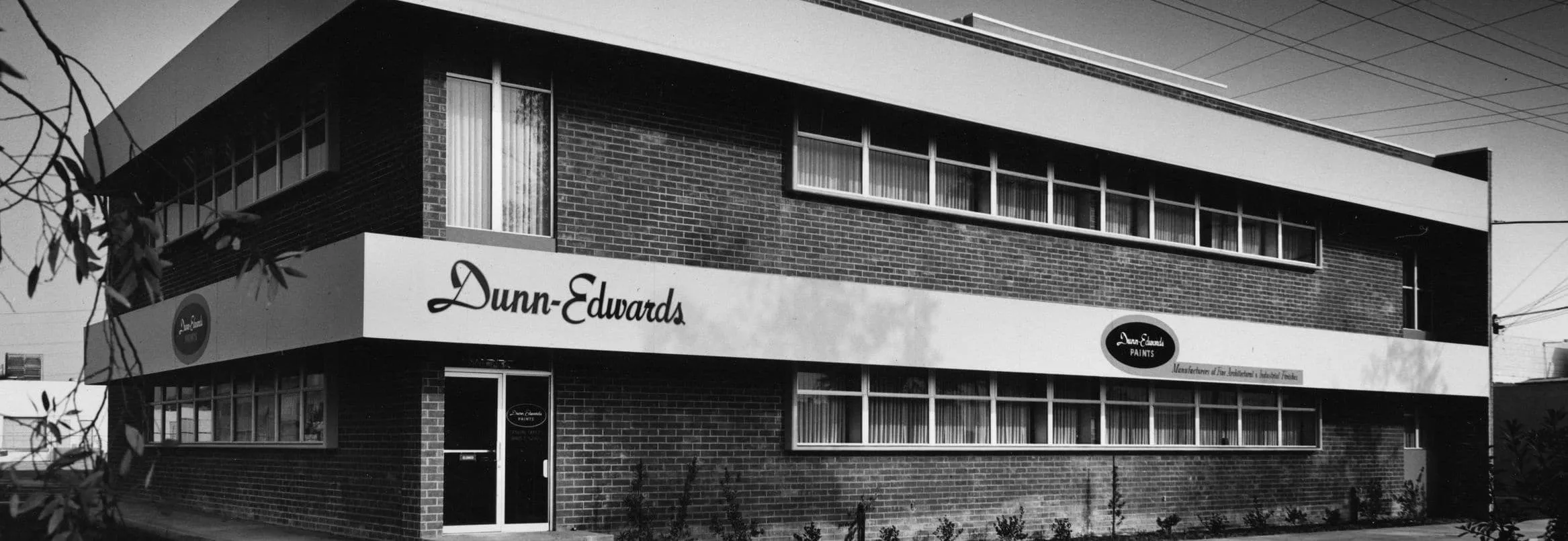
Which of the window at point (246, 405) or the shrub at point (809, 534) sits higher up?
the window at point (246, 405)

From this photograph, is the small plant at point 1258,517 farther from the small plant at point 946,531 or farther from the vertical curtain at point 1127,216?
the small plant at point 946,531

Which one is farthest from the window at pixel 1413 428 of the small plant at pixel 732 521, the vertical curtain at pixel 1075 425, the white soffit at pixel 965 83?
the small plant at pixel 732 521

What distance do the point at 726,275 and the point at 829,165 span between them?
96.9 inches

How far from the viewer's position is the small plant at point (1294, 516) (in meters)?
22.6

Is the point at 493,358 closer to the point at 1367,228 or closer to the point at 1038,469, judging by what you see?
the point at 1038,469

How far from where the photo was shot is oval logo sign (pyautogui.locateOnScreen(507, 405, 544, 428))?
14.6 m

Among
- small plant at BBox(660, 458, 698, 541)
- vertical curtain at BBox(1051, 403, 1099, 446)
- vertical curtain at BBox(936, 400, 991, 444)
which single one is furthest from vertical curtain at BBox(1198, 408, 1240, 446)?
small plant at BBox(660, 458, 698, 541)

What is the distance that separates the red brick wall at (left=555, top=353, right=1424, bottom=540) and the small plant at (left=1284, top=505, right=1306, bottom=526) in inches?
23.2

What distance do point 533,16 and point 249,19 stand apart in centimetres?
473

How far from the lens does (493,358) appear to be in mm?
14578

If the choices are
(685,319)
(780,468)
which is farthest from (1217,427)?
(685,319)

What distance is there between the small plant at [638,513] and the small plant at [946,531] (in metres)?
4.36

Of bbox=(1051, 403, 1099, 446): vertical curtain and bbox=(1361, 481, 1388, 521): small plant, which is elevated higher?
bbox=(1051, 403, 1099, 446): vertical curtain

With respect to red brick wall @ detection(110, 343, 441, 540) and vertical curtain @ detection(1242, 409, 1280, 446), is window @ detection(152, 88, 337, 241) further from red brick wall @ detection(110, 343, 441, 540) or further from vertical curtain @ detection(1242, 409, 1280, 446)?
vertical curtain @ detection(1242, 409, 1280, 446)
